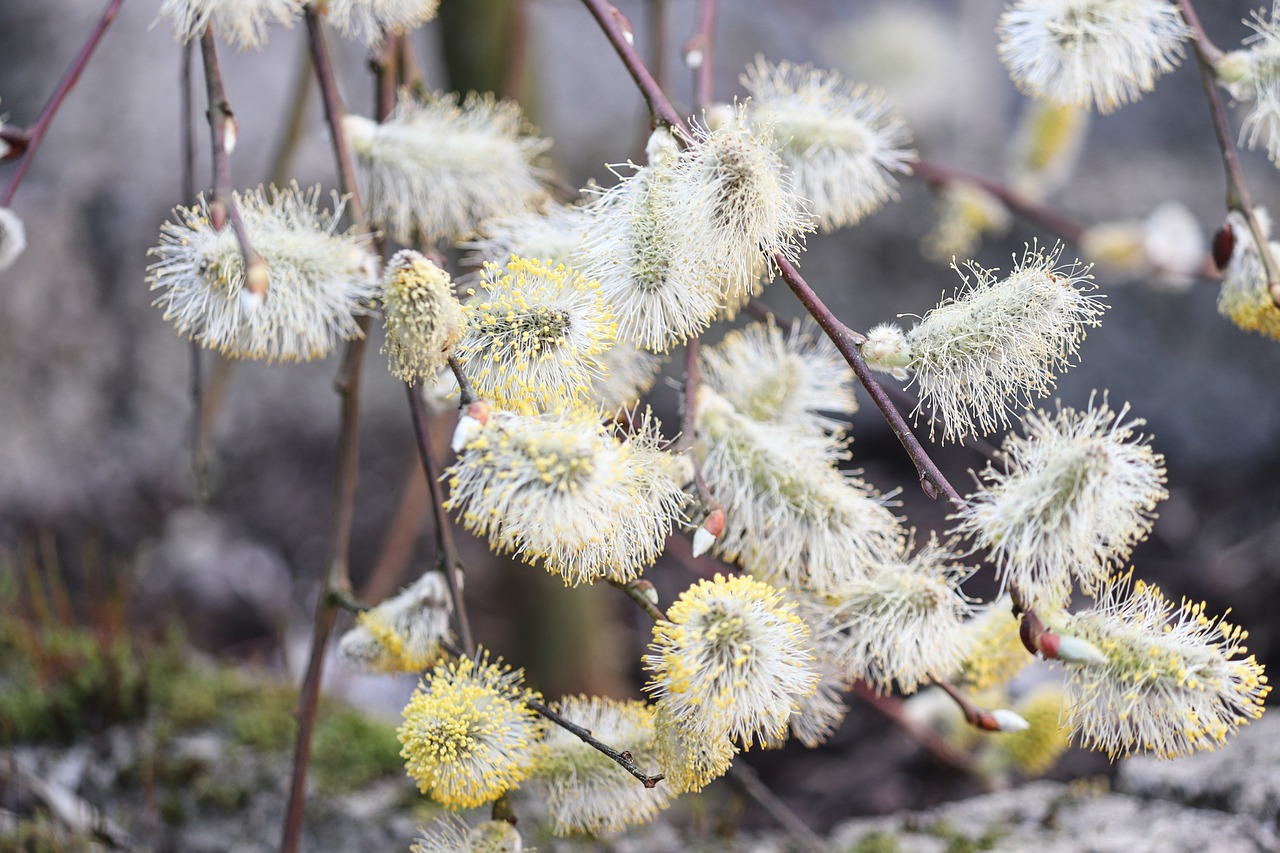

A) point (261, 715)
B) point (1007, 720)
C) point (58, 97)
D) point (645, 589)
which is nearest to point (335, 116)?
point (58, 97)

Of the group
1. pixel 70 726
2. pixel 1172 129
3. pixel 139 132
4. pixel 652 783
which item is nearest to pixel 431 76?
pixel 139 132

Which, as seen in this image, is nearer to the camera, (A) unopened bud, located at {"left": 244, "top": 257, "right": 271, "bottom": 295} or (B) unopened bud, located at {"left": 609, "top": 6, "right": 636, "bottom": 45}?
(A) unopened bud, located at {"left": 244, "top": 257, "right": 271, "bottom": 295}

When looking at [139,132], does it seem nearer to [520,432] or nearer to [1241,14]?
[520,432]

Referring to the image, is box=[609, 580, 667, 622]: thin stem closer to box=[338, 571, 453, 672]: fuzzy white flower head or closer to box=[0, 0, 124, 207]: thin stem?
box=[338, 571, 453, 672]: fuzzy white flower head

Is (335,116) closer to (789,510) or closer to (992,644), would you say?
(789,510)

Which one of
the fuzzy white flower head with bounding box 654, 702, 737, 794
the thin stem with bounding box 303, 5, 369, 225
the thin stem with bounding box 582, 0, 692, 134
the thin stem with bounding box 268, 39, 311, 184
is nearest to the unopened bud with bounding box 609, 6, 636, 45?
the thin stem with bounding box 582, 0, 692, 134

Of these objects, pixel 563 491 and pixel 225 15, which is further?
pixel 225 15
